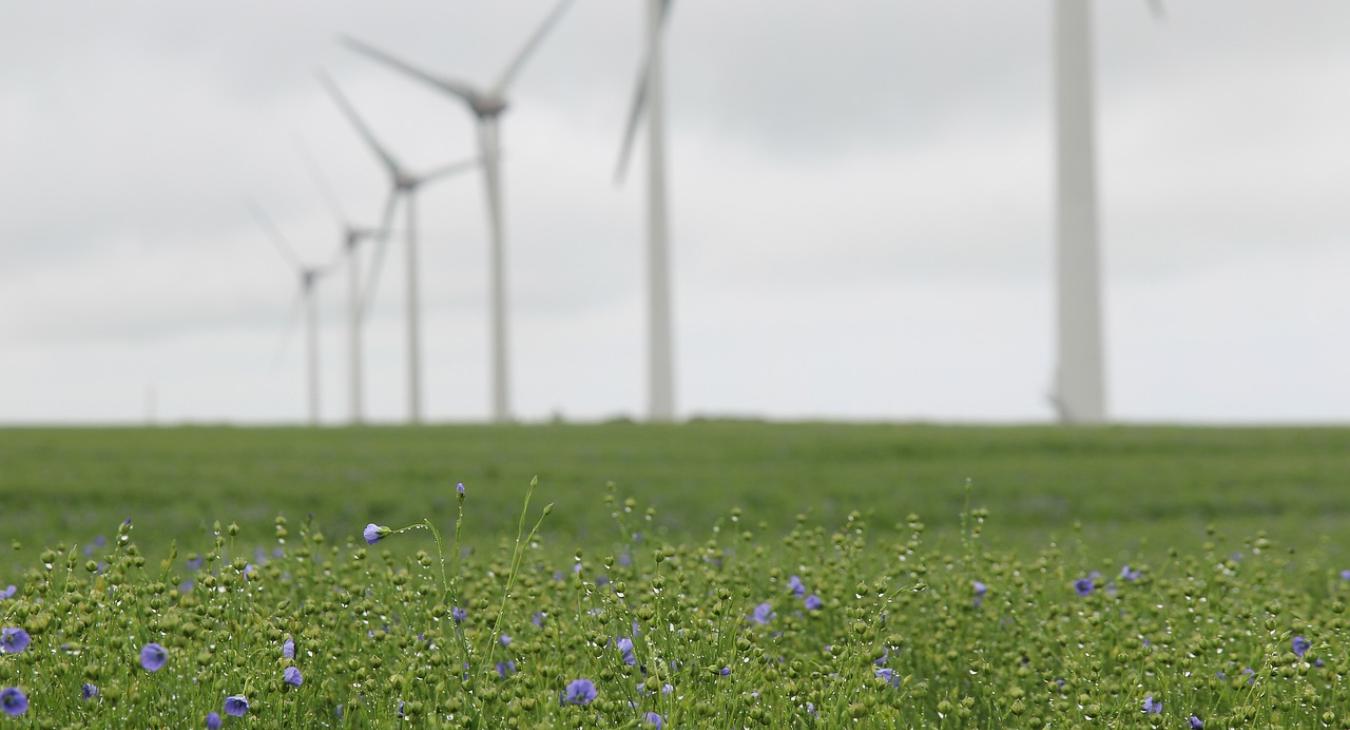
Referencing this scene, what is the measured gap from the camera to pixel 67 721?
3.84m

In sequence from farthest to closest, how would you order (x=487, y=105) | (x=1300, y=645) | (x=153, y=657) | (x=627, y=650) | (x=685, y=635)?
(x=487, y=105), (x=1300, y=645), (x=627, y=650), (x=685, y=635), (x=153, y=657)

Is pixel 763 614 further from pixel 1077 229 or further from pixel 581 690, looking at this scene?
pixel 1077 229

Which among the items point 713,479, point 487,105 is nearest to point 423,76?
point 487,105

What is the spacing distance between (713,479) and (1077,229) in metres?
14.1

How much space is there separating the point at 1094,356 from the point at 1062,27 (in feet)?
24.8

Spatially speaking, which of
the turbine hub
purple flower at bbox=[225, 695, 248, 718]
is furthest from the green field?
the turbine hub

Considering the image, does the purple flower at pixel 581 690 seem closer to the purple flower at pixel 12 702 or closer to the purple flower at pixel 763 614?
the purple flower at pixel 12 702

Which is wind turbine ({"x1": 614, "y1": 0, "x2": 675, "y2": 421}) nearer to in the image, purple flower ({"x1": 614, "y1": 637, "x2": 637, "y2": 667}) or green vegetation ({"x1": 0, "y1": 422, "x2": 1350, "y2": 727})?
green vegetation ({"x1": 0, "y1": 422, "x2": 1350, "y2": 727})

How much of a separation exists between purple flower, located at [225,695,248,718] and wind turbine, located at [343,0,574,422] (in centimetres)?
3549

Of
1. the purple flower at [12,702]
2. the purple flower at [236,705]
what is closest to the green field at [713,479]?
the purple flower at [236,705]

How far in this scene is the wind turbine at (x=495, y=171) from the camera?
127ft

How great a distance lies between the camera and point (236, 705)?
11.4 feet

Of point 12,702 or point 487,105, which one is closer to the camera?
point 12,702

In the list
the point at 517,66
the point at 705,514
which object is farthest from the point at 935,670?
the point at 517,66
